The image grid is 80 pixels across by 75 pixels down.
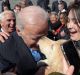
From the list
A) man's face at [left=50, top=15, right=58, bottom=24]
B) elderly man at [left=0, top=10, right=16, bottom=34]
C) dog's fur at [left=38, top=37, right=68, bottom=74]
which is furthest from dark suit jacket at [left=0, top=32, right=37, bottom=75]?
man's face at [left=50, top=15, right=58, bottom=24]

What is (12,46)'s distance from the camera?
6.44 feet

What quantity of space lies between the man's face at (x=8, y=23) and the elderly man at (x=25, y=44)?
3.36 meters

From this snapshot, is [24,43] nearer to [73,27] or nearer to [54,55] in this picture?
[54,55]

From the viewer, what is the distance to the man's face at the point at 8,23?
5.47 metres

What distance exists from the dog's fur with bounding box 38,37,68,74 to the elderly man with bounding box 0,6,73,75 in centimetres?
6

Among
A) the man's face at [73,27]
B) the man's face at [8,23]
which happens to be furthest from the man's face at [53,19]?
the man's face at [73,27]

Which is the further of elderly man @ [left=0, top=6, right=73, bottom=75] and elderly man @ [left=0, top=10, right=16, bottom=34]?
elderly man @ [left=0, top=10, right=16, bottom=34]

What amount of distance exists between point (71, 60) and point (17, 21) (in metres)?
0.43

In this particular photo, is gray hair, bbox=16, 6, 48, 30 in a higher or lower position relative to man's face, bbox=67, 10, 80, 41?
higher

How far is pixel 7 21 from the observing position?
223 inches

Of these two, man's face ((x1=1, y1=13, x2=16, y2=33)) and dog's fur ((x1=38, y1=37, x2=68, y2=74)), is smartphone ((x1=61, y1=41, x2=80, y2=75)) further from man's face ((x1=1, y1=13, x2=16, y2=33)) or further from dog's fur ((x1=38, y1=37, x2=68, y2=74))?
man's face ((x1=1, y1=13, x2=16, y2=33))

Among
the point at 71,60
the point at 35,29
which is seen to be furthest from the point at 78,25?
the point at 35,29

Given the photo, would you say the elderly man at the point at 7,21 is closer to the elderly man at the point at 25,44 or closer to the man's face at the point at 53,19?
the man's face at the point at 53,19

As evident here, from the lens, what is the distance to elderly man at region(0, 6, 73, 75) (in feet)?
6.37
